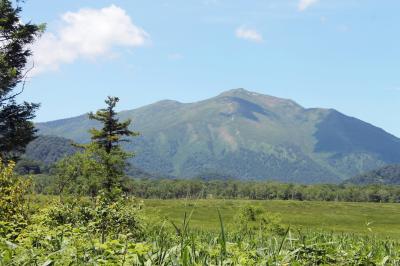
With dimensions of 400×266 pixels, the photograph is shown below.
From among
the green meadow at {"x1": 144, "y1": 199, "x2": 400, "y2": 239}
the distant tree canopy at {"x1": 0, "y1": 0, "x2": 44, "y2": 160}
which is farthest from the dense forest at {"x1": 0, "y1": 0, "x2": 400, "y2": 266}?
the green meadow at {"x1": 144, "y1": 199, "x2": 400, "y2": 239}

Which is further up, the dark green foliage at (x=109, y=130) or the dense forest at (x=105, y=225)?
the dark green foliage at (x=109, y=130)

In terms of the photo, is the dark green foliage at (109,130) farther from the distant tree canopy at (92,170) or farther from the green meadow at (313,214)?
the green meadow at (313,214)

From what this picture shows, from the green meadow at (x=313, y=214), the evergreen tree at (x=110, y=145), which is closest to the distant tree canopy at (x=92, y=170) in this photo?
the evergreen tree at (x=110, y=145)

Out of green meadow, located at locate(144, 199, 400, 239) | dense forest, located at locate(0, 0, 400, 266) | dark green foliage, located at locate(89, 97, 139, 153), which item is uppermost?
dark green foliage, located at locate(89, 97, 139, 153)

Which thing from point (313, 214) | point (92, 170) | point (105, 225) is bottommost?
point (313, 214)

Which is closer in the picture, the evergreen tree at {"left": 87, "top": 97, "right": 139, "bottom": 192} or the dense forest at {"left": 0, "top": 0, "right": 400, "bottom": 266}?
the dense forest at {"left": 0, "top": 0, "right": 400, "bottom": 266}

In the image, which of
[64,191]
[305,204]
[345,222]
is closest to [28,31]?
[64,191]

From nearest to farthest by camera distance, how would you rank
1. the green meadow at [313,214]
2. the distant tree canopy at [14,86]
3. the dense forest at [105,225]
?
1. the dense forest at [105,225]
2. the distant tree canopy at [14,86]
3. the green meadow at [313,214]

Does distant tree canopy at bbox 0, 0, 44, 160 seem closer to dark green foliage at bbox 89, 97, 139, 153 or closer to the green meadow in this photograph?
dark green foliage at bbox 89, 97, 139, 153

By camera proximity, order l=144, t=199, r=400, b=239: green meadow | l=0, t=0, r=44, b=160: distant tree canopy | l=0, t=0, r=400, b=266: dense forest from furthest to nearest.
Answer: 1. l=144, t=199, r=400, b=239: green meadow
2. l=0, t=0, r=44, b=160: distant tree canopy
3. l=0, t=0, r=400, b=266: dense forest

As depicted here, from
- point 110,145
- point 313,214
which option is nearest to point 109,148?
point 110,145

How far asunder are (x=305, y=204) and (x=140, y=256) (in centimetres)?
17681

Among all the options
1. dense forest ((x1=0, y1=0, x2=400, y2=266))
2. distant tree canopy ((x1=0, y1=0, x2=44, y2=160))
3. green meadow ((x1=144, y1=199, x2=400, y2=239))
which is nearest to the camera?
dense forest ((x1=0, y1=0, x2=400, y2=266))

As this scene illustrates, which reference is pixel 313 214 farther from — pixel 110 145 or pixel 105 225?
pixel 105 225
